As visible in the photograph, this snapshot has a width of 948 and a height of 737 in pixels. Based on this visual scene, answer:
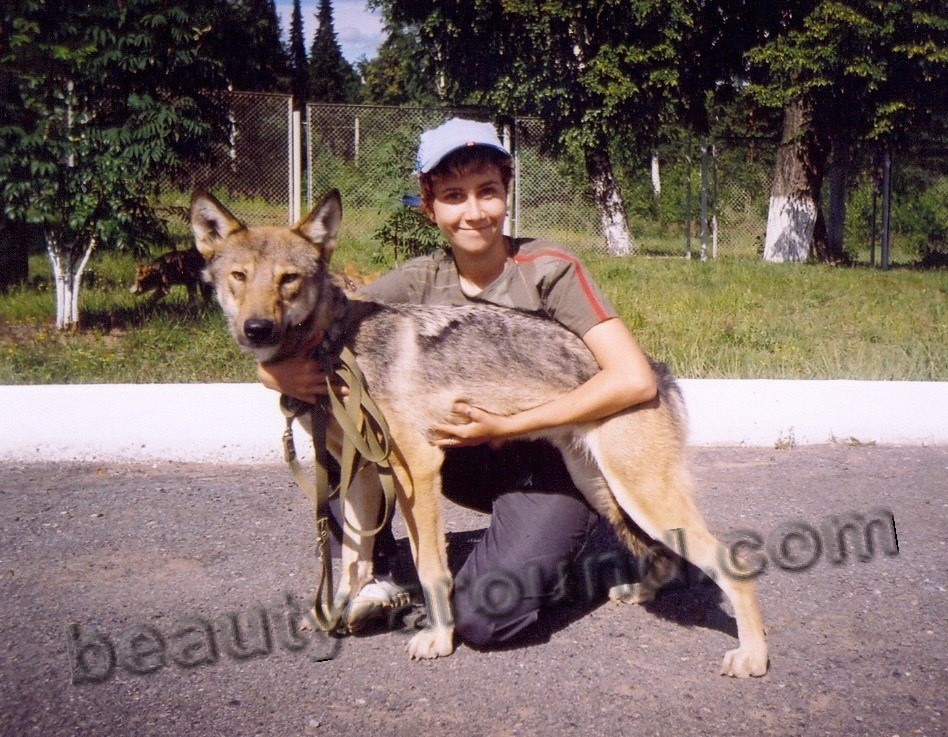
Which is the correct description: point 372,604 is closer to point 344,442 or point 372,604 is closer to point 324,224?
point 344,442

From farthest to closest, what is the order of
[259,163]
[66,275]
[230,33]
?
[259,163], [230,33], [66,275]

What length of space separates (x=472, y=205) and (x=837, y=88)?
1476 centimetres

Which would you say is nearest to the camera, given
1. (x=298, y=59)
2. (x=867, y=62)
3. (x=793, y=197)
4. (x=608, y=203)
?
(x=867, y=62)

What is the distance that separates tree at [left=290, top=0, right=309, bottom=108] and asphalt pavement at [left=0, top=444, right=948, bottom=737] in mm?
42249

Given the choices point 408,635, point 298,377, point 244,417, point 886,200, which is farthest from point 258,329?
point 886,200

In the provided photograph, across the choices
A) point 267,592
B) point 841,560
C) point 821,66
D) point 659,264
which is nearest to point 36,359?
point 267,592

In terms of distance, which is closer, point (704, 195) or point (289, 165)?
point (289, 165)

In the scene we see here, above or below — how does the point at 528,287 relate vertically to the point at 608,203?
below

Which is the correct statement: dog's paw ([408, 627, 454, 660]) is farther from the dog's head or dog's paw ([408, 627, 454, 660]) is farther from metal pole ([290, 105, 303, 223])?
metal pole ([290, 105, 303, 223])

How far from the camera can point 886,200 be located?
15.7 meters

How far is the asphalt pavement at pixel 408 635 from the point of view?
2.64 metres

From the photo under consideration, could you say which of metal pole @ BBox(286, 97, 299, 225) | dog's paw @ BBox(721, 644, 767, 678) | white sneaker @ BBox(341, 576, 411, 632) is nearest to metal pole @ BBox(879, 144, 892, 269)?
metal pole @ BBox(286, 97, 299, 225)

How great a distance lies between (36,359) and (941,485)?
6.78 metres

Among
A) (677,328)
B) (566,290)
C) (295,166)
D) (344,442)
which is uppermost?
(295,166)
